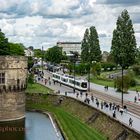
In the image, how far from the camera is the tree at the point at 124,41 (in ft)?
376

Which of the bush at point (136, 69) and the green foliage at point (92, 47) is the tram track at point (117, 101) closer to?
the bush at point (136, 69)

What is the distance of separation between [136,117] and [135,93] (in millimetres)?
34734

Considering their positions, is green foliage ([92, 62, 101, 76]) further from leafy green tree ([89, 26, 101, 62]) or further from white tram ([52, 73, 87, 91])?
white tram ([52, 73, 87, 91])

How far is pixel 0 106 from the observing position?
→ 73.4 m

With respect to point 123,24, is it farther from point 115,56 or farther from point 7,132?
point 7,132

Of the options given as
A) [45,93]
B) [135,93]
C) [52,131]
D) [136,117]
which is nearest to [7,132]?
[52,131]

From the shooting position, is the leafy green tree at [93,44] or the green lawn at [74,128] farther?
the leafy green tree at [93,44]

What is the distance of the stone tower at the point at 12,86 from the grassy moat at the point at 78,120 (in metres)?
6.56

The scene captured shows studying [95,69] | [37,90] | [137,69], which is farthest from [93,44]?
[37,90]

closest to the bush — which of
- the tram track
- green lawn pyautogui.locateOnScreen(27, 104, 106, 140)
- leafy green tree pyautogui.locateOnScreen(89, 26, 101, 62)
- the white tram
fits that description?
leafy green tree pyautogui.locateOnScreen(89, 26, 101, 62)

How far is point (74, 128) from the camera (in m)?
64.7

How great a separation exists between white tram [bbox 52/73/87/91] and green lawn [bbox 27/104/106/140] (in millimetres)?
20815

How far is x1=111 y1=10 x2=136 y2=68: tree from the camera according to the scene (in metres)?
114

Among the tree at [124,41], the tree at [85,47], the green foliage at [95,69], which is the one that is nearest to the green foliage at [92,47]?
the tree at [85,47]
